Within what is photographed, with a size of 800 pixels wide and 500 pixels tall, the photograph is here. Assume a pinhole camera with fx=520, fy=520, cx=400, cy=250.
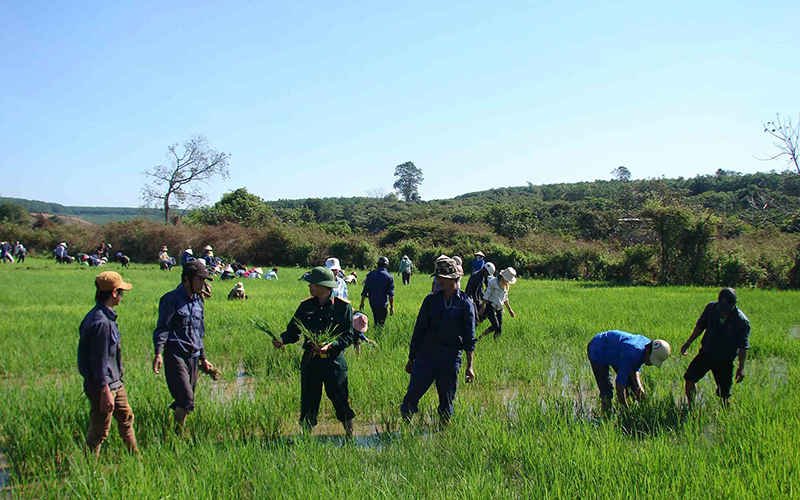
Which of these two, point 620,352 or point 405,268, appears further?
point 405,268

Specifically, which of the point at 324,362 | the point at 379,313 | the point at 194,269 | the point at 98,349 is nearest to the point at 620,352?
the point at 324,362

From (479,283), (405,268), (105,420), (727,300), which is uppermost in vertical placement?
(727,300)

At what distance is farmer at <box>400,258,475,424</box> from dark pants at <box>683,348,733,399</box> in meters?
2.60

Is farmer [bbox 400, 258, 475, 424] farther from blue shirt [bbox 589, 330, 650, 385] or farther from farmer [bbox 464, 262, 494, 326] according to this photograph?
farmer [bbox 464, 262, 494, 326]

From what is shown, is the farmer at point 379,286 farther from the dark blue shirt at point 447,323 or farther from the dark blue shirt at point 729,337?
the dark blue shirt at point 729,337

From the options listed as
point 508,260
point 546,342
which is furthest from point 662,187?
point 546,342

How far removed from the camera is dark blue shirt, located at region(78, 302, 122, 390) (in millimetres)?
3824

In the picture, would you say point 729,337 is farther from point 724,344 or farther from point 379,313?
point 379,313

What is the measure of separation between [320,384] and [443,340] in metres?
1.16

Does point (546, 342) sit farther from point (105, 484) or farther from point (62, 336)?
point (62, 336)

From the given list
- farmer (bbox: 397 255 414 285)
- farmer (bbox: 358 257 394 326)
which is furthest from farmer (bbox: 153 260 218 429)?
farmer (bbox: 397 255 414 285)

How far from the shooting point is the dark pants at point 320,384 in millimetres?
4559

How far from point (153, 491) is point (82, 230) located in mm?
43195

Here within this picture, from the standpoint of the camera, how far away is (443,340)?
15.4 ft
